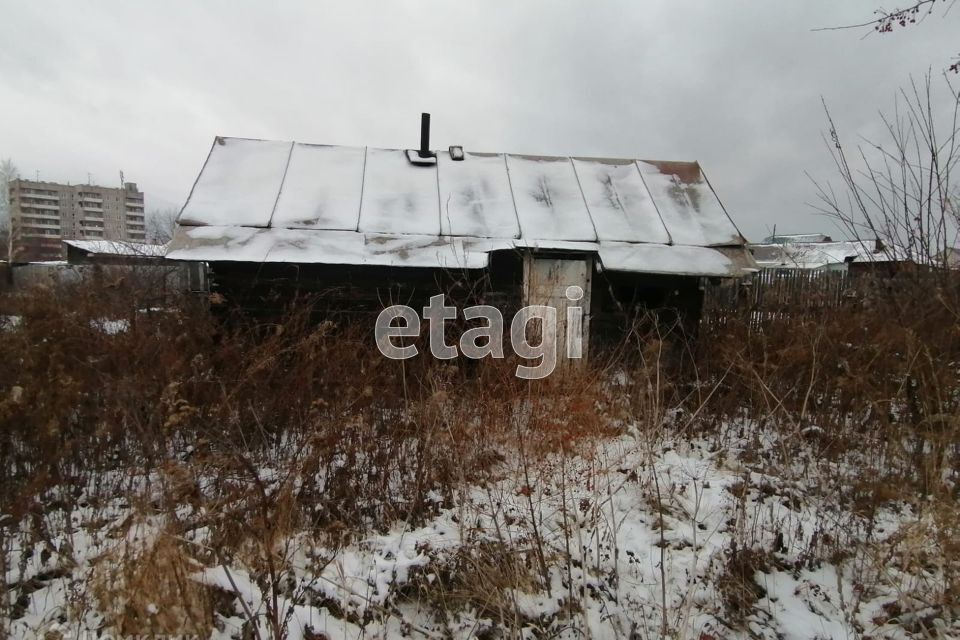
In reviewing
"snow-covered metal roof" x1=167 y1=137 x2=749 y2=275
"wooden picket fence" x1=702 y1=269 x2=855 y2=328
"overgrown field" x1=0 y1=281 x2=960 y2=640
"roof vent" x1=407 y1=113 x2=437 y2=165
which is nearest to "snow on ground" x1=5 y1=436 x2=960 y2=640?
"overgrown field" x1=0 y1=281 x2=960 y2=640

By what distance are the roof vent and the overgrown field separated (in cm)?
412

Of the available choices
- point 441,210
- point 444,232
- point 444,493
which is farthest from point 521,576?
point 441,210

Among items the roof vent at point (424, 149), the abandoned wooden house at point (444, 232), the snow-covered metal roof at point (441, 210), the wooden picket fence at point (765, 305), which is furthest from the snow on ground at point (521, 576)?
the roof vent at point (424, 149)

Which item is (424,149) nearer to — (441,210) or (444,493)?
(441,210)

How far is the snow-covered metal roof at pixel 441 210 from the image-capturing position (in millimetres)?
5660

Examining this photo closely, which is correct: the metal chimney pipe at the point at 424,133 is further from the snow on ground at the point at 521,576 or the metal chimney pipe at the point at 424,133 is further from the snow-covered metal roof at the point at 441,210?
the snow on ground at the point at 521,576

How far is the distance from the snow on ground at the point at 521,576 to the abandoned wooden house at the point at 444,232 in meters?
3.01

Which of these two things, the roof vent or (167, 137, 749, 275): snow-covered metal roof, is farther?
the roof vent

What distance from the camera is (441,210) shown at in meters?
6.50

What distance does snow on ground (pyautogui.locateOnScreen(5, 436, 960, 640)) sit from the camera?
7.23 ft

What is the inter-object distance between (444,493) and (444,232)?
12.2ft

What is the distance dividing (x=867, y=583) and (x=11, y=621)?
13.7 feet

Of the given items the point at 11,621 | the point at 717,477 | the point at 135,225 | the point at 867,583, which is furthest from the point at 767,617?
the point at 135,225

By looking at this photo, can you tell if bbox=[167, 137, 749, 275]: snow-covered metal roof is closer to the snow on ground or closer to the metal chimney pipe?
the metal chimney pipe
